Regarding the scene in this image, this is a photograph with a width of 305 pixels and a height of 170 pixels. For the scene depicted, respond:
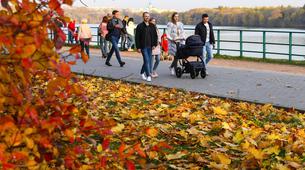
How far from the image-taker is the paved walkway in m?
10.3

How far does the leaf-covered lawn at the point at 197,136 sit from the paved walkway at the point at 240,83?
973 millimetres

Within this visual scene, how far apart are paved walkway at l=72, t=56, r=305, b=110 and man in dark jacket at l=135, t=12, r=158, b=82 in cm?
47

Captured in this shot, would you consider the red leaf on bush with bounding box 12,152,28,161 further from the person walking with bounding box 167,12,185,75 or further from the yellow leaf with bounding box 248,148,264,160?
the person walking with bounding box 167,12,185,75

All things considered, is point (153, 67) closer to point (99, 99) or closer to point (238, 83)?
point (238, 83)

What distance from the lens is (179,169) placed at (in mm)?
4246

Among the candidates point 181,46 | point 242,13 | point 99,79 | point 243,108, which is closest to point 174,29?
point 181,46

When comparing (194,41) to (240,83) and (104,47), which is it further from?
(104,47)

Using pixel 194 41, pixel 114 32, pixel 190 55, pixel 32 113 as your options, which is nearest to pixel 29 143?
pixel 32 113

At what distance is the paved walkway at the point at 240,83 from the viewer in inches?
405

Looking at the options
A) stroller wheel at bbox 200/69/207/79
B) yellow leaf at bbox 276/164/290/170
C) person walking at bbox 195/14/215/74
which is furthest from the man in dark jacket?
yellow leaf at bbox 276/164/290/170

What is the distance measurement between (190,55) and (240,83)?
1.52 meters

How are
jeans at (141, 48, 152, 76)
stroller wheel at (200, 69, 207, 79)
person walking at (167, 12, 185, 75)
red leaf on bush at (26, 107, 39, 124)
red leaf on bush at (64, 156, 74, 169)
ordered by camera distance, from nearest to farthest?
red leaf on bush at (26, 107, 39, 124)
red leaf on bush at (64, 156, 74, 169)
jeans at (141, 48, 152, 76)
stroller wheel at (200, 69, 207, 79)
person walking at (167, 12, 185, 75)

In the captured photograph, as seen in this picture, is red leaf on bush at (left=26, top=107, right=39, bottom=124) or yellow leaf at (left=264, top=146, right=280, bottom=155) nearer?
red leaf on bush at (left=26, top=107, right=39, bottom=124)

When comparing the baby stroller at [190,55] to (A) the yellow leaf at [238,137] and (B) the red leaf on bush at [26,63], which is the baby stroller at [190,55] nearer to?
(A) the yellow leaf at [238,137]
